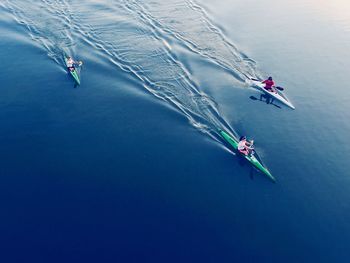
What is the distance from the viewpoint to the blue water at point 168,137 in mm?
38750

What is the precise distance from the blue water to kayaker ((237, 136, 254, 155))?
193 cm

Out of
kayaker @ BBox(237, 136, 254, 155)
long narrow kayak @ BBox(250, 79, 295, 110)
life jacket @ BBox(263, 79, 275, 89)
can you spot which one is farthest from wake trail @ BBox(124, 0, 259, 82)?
kayaker @ BBox(237, 136, 254, 155)

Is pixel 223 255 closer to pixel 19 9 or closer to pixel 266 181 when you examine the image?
pixel 266 181

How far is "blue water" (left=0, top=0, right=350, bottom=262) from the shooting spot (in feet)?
127

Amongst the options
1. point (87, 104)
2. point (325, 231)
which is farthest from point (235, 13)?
point (325, 231)

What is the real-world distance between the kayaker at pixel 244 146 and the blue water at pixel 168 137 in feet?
6.32

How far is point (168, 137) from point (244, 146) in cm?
1099

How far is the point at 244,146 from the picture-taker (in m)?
47.4

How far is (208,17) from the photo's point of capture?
3113 inches

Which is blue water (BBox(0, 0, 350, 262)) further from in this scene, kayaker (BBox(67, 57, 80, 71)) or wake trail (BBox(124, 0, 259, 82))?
kayaker (BBox(67, 57, 80, 71))

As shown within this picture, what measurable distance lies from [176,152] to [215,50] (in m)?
28.0

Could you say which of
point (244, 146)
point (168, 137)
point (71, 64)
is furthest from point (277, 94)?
point (71, 64)

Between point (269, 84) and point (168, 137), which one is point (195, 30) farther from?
point (168, 137)

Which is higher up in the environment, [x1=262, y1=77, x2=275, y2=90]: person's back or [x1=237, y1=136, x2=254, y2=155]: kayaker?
[x1=262, y1=77, x2=275, y2=90]: person's back
